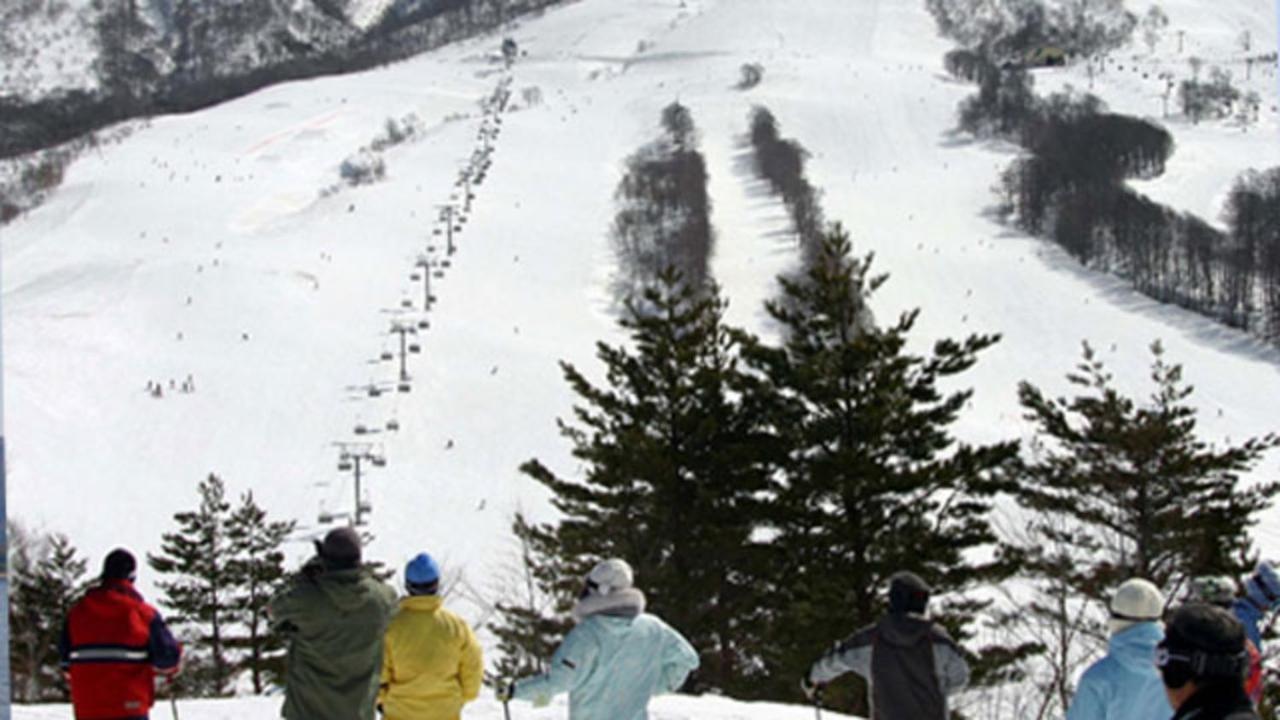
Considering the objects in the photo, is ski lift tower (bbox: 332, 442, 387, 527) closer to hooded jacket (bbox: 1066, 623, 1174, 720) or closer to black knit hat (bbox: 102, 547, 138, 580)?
black knit hat (bbox: 102, 547, 138, 580)

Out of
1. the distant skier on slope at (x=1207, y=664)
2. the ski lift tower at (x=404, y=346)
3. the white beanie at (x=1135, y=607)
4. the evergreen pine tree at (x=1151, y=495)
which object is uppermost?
the distant skier on slope at (x=1207, y=664)

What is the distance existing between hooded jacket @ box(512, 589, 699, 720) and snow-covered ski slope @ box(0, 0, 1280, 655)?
24451mm

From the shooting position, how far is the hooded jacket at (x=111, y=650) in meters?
6.68

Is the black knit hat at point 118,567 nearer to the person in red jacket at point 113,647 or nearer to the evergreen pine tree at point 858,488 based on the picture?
the person in red jacket at point 113,647

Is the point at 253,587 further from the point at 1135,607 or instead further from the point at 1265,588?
the point at 1135,607

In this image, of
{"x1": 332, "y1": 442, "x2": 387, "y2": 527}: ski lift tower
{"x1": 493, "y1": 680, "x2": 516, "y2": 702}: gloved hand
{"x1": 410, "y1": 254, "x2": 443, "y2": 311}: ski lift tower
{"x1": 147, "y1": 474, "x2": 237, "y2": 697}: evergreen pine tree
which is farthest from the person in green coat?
{"x1": 410, "y1": 254, "x2": 443, "y2": 311}: ski lift tower

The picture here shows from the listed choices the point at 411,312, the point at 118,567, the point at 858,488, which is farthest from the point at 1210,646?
the point at 411,312

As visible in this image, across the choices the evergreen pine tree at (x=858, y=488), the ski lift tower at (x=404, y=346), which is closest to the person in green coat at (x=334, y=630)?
the evergreen pine tree at (x=858, y=488)

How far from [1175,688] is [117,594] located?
501 centimetres

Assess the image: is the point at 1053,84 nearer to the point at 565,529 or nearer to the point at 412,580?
the point at 565,529

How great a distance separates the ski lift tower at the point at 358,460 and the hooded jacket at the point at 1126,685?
34307mm

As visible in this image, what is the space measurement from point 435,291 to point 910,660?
60239 mm

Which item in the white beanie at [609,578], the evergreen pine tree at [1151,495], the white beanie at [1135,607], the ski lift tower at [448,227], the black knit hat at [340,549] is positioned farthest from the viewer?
the ski lift tower at [448,227]

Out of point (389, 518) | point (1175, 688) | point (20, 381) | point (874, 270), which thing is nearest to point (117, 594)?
point (1175, 688)
